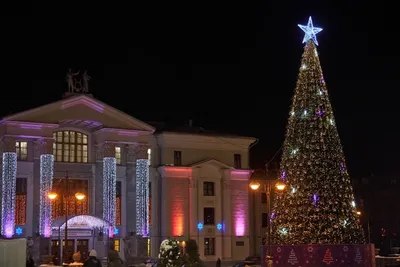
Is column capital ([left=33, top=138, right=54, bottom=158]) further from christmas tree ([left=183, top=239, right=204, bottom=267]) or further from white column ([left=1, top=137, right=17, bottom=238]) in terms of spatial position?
christmas tree ([left=183, top=239, right=204, bottom=267])

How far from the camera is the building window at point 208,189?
199 feet

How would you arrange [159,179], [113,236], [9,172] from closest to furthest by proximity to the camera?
[9,172] → [113,236] → [159,179]

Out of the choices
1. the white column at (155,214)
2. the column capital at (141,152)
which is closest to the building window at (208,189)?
the white column at (155,214)

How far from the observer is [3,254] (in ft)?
33.4

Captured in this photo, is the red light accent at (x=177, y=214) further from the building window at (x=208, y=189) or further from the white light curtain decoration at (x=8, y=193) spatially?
the white light curtain decoration at (x=8, y=193)

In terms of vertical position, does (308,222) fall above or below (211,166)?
below

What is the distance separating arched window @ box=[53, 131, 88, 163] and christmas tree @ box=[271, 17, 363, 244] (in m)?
25.5

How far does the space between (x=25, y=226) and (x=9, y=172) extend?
429cm

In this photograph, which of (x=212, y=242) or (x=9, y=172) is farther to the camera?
(x=212, y=242)

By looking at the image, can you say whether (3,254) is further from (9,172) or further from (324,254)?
(9,172)

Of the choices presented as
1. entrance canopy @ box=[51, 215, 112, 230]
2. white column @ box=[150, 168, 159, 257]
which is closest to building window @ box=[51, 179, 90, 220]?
entrance canopy @ box=[51, 215, 112, 230]

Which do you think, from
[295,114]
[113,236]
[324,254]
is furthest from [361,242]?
[113,236]

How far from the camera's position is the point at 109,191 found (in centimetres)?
5506

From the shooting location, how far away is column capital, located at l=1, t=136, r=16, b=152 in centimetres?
5091
